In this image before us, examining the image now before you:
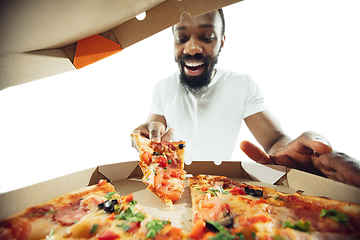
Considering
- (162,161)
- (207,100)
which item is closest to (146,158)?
(162,161)

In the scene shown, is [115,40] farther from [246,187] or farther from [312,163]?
[312,163]

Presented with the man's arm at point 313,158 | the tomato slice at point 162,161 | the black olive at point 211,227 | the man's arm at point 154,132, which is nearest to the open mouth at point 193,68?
the man's arm at point 154,132

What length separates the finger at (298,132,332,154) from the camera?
153 cm

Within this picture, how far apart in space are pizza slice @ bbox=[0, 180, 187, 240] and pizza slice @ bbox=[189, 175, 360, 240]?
25 centimetres

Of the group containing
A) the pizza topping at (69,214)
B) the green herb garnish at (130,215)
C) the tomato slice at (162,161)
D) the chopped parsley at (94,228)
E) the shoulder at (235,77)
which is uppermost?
the shoulder at (235,77)

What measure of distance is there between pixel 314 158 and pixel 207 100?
224cm

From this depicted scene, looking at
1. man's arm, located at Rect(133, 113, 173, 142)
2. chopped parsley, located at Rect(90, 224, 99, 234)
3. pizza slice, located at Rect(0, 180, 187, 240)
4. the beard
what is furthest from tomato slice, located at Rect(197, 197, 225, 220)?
the beard

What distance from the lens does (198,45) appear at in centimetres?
355

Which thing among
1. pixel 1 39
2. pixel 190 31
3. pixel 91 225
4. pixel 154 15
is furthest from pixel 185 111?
pixel 1 39

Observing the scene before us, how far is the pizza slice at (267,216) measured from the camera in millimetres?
1207

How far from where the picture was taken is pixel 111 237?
4.02ft

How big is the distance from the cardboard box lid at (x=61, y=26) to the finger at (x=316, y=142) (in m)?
1.20

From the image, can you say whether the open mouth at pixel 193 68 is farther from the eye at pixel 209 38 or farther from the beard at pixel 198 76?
the eye at pixel 209 38

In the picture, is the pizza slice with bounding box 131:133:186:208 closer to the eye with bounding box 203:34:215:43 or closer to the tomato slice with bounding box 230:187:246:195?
the tomato slice with bounding box 230:187:246:195
